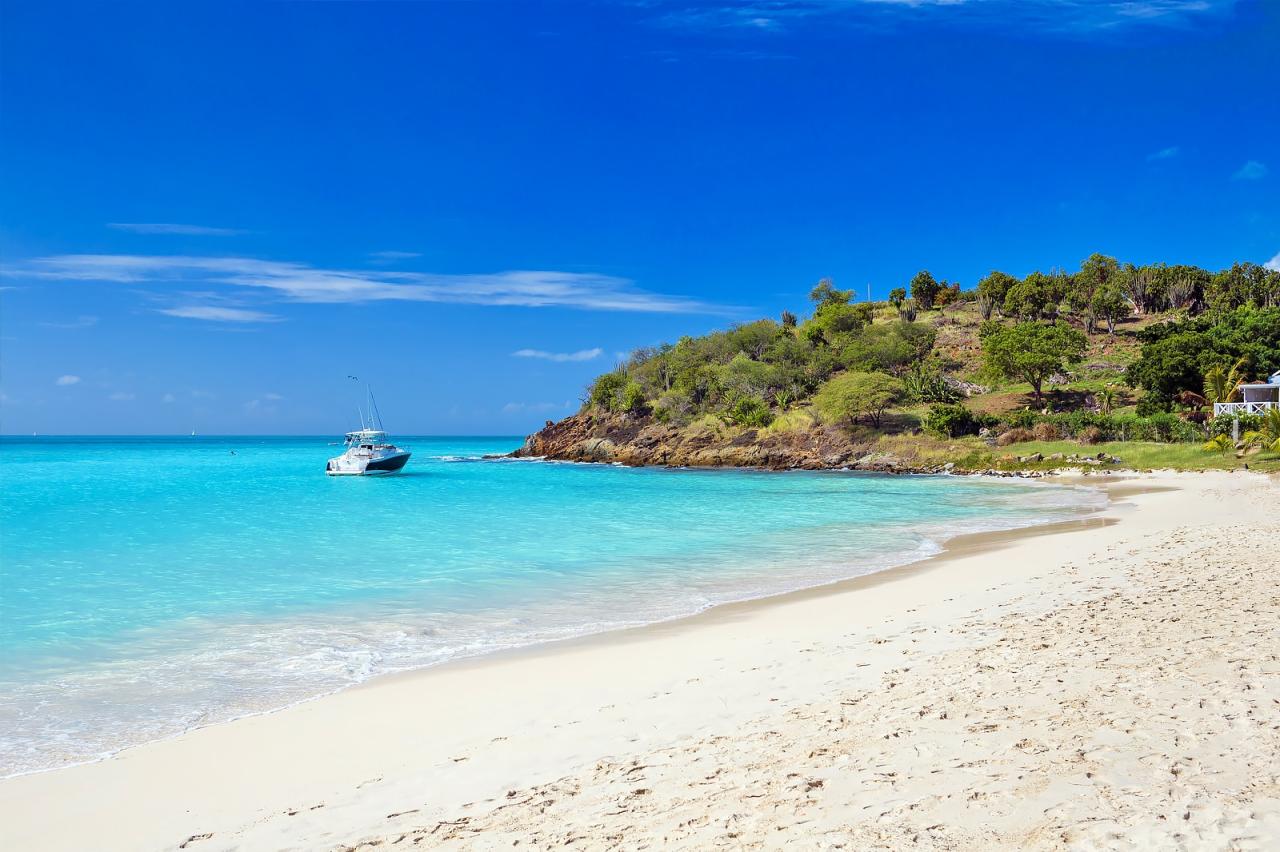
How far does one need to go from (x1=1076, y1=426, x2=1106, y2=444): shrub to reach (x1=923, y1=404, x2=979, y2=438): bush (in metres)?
8.87

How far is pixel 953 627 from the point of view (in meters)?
9.52

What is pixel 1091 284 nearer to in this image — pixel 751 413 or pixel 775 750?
pixel 751 413

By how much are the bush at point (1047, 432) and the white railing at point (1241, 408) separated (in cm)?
898

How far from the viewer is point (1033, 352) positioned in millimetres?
62000

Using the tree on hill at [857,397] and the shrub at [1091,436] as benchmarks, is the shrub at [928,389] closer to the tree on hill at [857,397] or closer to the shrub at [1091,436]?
the tree on hill at [857,397]

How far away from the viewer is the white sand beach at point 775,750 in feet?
14.3

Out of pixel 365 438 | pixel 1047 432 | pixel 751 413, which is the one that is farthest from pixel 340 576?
pixel 751 413

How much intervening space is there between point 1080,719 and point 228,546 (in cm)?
2154

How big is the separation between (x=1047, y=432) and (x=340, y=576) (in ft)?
163

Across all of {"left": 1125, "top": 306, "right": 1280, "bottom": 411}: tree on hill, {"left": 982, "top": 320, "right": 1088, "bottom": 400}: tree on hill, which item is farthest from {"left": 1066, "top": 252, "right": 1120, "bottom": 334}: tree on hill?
{"left": 1125, "top": 306, "right": 1280, "bottom": 411}: tree on hill

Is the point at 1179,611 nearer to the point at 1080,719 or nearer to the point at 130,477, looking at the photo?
the point at 1080,719

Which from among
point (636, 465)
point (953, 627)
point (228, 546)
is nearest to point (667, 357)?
Result: point (636, 465)

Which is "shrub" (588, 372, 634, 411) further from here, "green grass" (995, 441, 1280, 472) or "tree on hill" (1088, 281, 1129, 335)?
"tree on hill" (1088, 281, 1129, 335)

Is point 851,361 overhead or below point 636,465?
overhead
